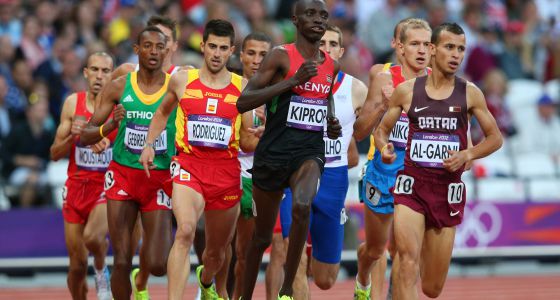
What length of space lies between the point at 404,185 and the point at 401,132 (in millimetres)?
1431

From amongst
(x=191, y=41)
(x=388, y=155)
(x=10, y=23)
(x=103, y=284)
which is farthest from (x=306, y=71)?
(x=10, y=23)

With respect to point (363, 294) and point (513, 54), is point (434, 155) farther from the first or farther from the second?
point (513, 54)

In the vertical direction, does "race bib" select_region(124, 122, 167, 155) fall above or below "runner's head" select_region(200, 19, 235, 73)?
below

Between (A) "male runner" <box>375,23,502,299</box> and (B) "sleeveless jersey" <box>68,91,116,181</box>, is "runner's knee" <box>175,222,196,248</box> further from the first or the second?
(B) "sleeveless jersey" <box>68,91,116,181</box>

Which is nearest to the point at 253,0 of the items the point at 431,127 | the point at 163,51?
the point at 163,51

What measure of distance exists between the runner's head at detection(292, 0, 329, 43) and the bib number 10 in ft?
4.77

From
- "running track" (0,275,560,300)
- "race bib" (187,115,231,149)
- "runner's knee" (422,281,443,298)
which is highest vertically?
"race bib" (187,115,231,149)

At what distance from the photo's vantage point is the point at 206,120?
38.1 feet

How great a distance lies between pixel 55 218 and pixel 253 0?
6.34 m

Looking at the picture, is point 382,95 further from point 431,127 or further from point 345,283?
point 345,283

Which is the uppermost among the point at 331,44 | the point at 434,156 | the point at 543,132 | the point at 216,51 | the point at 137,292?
the point at 331,44

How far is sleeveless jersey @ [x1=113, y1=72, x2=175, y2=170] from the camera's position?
1210cm

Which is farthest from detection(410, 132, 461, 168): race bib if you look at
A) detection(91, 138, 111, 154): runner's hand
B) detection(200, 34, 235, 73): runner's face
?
detection(91, 138, 111, 154): runner's hand

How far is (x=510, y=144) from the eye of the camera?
21.2m
